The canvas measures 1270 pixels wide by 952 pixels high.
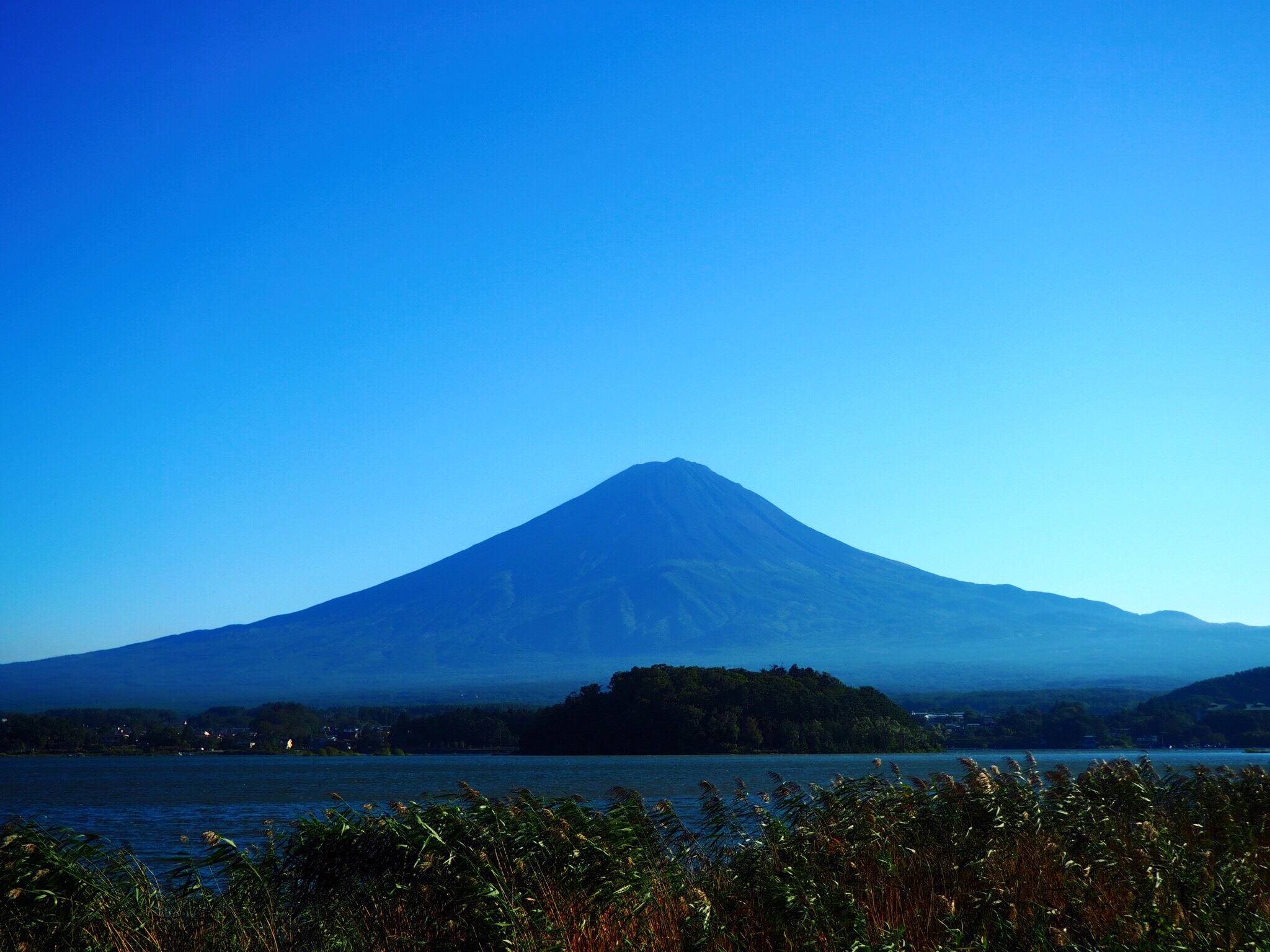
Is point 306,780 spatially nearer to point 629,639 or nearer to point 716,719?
point 716,719

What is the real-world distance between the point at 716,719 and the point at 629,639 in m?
118

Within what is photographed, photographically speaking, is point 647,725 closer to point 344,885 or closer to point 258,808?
point 258,808

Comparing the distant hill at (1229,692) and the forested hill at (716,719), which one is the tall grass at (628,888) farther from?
the distant hill at (1229,692)

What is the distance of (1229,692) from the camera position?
73.2 meters

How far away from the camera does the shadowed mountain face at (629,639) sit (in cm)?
15100

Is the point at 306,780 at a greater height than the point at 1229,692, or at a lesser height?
lesser

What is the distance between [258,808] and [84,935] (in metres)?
23.0

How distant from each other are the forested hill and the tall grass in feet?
141

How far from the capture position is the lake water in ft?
92.0

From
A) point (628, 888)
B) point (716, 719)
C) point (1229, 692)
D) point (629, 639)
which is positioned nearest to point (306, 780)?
point (716, 719)

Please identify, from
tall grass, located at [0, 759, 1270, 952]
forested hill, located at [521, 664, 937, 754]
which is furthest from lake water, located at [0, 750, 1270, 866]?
tall grass, located at [0, 759, 1270, 952]

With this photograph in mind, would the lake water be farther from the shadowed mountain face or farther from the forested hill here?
the shadowed mountain face

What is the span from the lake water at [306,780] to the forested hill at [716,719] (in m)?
1.65

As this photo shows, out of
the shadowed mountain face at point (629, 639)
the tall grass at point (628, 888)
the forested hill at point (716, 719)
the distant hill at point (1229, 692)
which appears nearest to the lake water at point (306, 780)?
the forested hill at point (716, 719)
